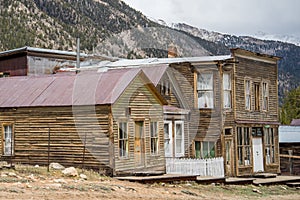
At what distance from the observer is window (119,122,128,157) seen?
2631 cm

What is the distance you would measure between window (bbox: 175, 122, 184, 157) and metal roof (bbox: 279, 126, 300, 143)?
14.5m

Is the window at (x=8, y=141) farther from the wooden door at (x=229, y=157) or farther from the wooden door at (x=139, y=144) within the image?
the wooden door at (x=229, y=157)

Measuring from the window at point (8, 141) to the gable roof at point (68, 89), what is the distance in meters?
1.11

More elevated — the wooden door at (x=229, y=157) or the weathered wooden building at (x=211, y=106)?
the weathered wooden building at (x=211, y=106)

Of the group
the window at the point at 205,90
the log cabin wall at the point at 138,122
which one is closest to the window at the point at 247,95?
the window at the point at 205,90

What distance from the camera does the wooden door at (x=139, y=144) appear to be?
2740cm

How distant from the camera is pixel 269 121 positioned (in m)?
37.3

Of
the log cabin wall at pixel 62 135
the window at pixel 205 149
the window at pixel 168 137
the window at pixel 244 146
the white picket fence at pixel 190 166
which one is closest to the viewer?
the log cabin wall at pixel 62 135

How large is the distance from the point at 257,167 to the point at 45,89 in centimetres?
1398

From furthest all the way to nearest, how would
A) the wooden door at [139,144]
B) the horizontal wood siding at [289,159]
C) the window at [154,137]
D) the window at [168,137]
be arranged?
the horizontal wood siding at [289,159] < the window at [168,137] < the window at [154,137] < the wooden door at [139,144]

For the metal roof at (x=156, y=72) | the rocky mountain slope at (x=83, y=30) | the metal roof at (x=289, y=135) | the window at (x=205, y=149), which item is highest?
the rocky mountain slope at (x=83, y=30)

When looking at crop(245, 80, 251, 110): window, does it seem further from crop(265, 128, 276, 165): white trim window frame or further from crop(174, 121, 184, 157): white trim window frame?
crop(174, 121, 184, 157): white trim window frame

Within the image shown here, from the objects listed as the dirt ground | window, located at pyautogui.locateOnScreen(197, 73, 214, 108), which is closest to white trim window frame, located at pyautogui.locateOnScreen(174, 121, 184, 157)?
window, located at pyautogui.locateOnScreen(197, 73, 214, 108)

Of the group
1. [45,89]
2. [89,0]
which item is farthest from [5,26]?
[45,89]
